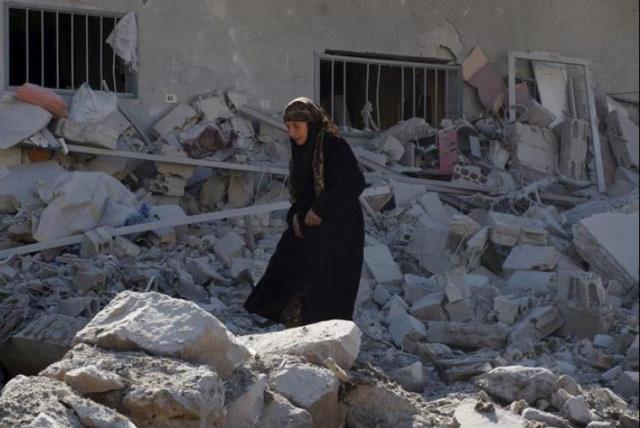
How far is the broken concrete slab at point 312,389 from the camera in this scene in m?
5.09

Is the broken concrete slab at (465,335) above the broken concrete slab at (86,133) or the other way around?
the other way around

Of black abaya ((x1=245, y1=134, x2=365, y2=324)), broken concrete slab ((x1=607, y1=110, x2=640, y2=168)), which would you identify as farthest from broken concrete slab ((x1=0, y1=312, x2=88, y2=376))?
broken concrete slab ((x1=607, y1=110, x2=640, y2=168))

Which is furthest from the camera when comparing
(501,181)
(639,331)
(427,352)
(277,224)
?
(501,181)

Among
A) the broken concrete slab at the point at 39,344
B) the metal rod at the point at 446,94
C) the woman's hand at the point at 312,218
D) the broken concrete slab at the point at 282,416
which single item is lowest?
the broken concrete slab at the point at 39,344

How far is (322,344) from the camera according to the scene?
17.8 ft

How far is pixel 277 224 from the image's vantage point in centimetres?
1036

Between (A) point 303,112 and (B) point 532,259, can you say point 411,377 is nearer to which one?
(A) point 303,112

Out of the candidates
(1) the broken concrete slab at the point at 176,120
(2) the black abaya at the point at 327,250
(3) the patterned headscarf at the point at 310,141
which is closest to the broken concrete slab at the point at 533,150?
(1) the broken concrete slab at the point at 176,120

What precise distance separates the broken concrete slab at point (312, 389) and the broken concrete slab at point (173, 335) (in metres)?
0.18

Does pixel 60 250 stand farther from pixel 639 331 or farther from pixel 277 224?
pixel 639 331

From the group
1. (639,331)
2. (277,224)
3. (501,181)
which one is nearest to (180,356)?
(639,331)

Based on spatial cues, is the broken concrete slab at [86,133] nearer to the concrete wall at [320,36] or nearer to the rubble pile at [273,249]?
the rubble pile at [273,249]

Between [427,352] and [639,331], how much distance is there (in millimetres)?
1776

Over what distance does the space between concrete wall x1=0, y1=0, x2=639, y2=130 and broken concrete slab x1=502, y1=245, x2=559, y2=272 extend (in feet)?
9.17
